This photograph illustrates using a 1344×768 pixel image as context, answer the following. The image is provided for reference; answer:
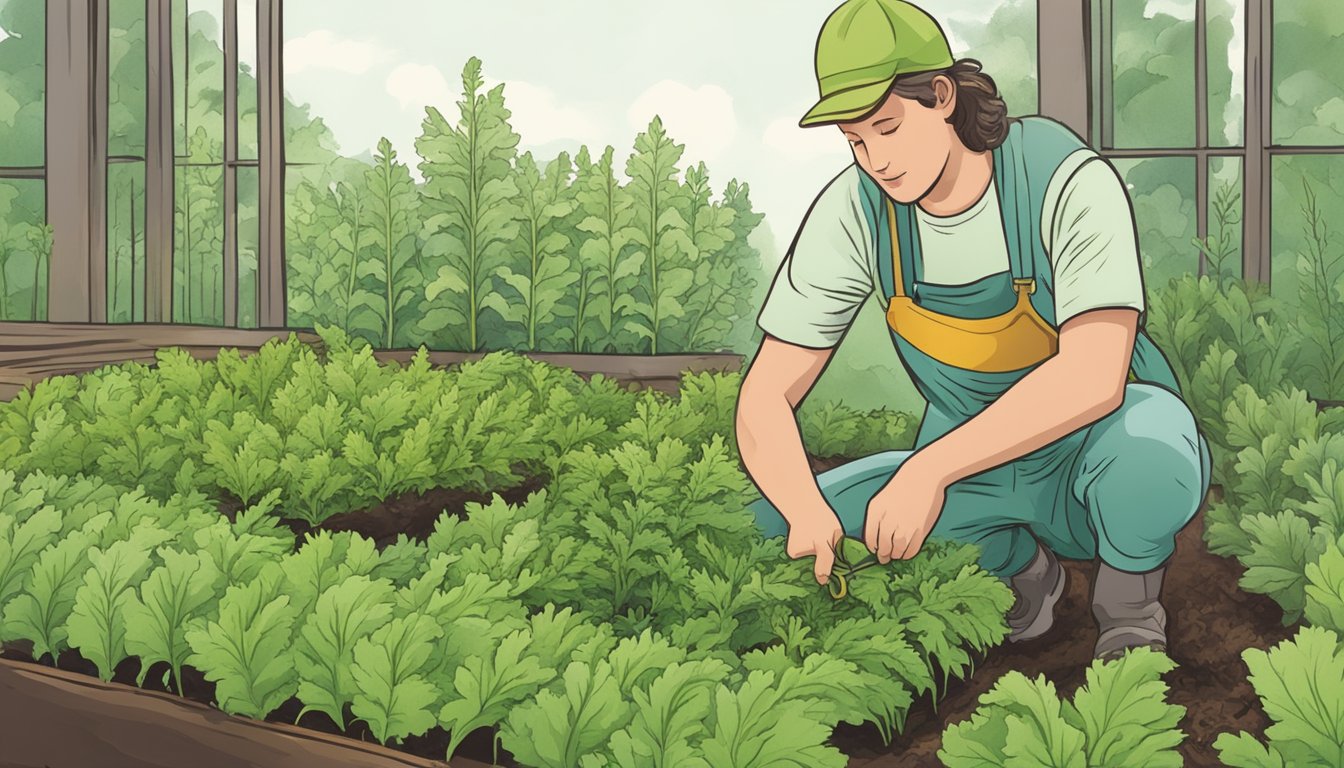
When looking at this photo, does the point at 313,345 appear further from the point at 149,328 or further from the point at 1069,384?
the point at 1069,384

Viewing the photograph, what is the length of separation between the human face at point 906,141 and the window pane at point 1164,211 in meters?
1.37

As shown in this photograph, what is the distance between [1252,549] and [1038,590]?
0.41 m

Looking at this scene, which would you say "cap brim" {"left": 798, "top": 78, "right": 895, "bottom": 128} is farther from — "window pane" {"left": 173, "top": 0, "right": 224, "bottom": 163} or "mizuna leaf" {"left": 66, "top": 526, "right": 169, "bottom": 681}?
"window pane" {"left": 173, "top": 0, "right": 224, "bottom": 163}

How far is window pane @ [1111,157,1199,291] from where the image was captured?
275 centimetres

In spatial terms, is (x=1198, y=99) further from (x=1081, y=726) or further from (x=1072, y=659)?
(x=1081, y=726)

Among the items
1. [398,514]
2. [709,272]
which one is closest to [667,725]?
[398,514]

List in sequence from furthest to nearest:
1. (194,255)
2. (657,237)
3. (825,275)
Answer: (194,255) → (657,237) → (825,275)

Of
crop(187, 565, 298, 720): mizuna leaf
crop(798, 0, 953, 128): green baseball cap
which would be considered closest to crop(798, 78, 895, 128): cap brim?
crop(798, 0, 953, 128): green baseball cap

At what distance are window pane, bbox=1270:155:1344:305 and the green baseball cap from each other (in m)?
1.66

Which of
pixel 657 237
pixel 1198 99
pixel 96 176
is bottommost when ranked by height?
pixel 657 237

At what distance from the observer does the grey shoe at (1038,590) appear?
1827mm

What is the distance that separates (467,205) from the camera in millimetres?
2980

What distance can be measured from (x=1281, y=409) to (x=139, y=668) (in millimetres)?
2271

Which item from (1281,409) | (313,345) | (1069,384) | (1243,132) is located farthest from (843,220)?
(313,345)
